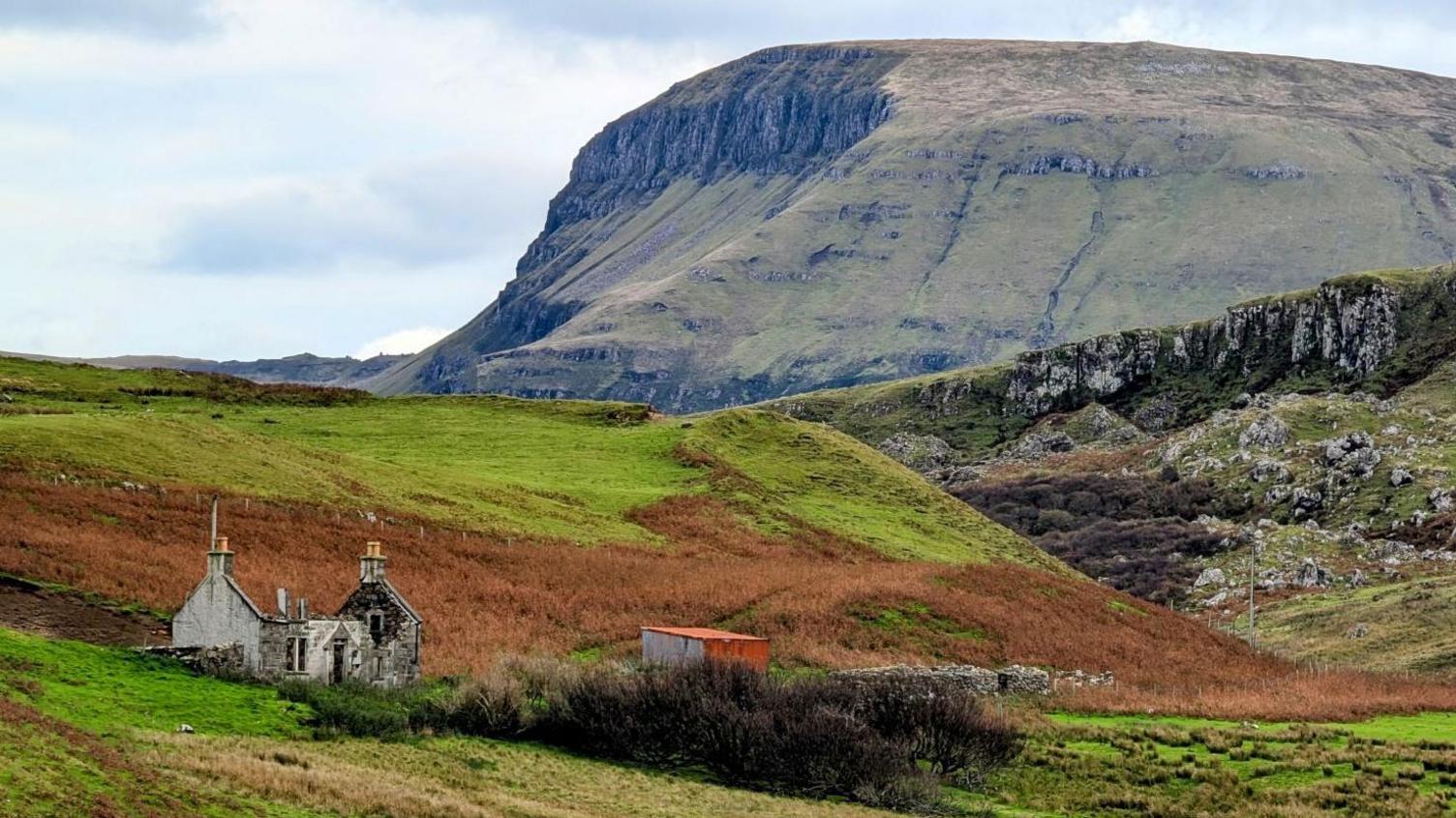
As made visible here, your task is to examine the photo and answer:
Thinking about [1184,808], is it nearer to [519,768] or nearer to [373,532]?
[519,768]

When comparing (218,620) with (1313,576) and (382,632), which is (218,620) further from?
(1313,576)

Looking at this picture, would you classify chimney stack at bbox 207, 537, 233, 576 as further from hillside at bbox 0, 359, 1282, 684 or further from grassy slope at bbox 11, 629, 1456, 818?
hillside at bbox 0, 359, 1282, 684

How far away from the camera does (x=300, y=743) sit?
40406mm

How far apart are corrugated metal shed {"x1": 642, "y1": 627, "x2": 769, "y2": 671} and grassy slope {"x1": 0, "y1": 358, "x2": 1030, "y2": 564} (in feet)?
75.2

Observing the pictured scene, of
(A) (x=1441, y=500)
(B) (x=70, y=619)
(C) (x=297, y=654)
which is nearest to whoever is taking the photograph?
(C) (x=297, y=654)

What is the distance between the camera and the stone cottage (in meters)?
45.2

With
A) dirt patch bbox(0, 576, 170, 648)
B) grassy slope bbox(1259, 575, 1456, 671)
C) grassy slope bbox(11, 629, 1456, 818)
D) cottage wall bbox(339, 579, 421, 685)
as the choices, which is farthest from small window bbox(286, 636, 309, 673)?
grassy slope bbox(1259, 575, 1456, 671)

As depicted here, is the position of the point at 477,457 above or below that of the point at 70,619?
above

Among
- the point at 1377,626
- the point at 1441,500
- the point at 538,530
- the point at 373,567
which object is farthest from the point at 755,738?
the point at 1441,500

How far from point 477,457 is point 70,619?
57064 mm

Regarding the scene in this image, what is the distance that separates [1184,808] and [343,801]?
24.7 metres

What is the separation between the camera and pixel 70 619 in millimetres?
48469

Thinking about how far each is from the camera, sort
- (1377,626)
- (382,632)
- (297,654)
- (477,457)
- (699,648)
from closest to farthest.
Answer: (297,654) < (382,632) < (699,648) < (477,457) < (1377,626)

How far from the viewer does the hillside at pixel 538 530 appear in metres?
63.1
